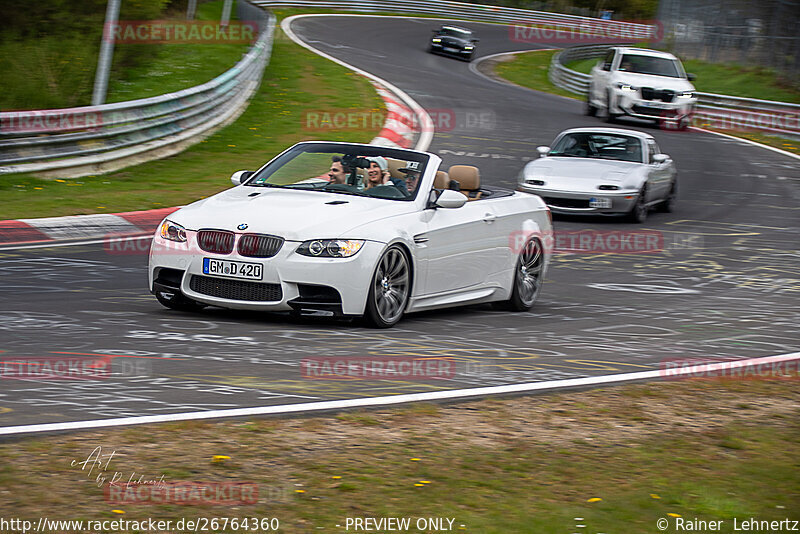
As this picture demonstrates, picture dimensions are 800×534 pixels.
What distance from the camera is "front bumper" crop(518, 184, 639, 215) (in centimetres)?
1670

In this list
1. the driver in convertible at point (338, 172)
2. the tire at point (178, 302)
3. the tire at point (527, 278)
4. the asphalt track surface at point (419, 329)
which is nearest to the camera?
the asphalt track surface at point (419, 329)

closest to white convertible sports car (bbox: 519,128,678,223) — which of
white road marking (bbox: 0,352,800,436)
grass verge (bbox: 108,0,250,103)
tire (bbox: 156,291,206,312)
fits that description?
white road marking (bbox: 0,352,800,436)

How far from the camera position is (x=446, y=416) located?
6.02 m

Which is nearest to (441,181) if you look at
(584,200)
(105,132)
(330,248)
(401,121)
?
(330,248)

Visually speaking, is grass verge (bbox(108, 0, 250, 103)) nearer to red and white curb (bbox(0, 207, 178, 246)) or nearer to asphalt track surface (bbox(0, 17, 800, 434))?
red and white curb (bbox(0, 207, 178, 246))

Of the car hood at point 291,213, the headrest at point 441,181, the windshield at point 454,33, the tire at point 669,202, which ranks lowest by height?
the tire at point 669,202

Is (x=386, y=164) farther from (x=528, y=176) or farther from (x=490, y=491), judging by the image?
(x=528, y=176)

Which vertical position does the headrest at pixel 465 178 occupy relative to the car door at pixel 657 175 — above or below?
above

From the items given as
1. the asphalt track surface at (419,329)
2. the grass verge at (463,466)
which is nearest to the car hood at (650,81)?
the asphalt track surface at (419,329)

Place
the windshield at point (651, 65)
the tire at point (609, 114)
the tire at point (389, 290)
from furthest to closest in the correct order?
the windshield at point (651, 65) < the tire at point (609, 114) < the tire at point (389, 290)

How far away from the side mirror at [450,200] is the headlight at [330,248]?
1093mm

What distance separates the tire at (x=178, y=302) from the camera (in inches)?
340

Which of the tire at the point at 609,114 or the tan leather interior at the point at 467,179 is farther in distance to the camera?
the tire at the point at 609,114

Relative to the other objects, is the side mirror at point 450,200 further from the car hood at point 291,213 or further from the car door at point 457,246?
the car hood at point 291,213
